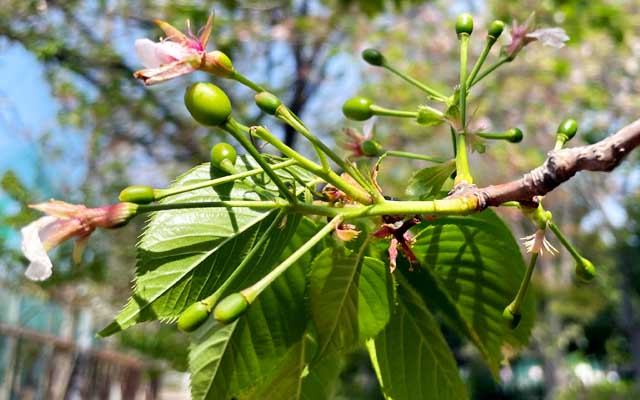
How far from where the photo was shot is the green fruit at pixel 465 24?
66 cm

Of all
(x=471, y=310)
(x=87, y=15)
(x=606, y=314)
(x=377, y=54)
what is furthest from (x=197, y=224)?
(x=606, y=314)

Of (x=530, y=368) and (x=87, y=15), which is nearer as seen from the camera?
(x=87, y=15)

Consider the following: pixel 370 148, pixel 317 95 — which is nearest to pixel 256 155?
pixel 370 148

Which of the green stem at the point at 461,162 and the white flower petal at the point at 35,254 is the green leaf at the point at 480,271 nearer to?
the green stem at the point at 461,162

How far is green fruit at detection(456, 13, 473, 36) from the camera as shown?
2.18 ft

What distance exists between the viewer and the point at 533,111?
7.50 m

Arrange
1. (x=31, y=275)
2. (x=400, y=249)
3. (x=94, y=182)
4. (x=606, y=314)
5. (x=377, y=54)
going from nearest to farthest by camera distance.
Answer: (x=31, y=275)
(x=400, y=249)
(x=377, y=54)
(x=94, y=182)
(x=606, y=314)

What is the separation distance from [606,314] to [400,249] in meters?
13.8

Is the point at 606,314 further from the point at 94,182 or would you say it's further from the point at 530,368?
the point at 94,182

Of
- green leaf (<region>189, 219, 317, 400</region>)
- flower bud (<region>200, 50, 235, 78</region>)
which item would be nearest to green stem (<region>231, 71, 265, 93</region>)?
flower bud (<region>200, 50, 235, 78</region>)

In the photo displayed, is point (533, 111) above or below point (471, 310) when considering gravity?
below

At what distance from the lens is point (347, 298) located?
1.74ft

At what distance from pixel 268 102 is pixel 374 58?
305 mm

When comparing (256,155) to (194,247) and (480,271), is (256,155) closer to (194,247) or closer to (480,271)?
(194,247)
